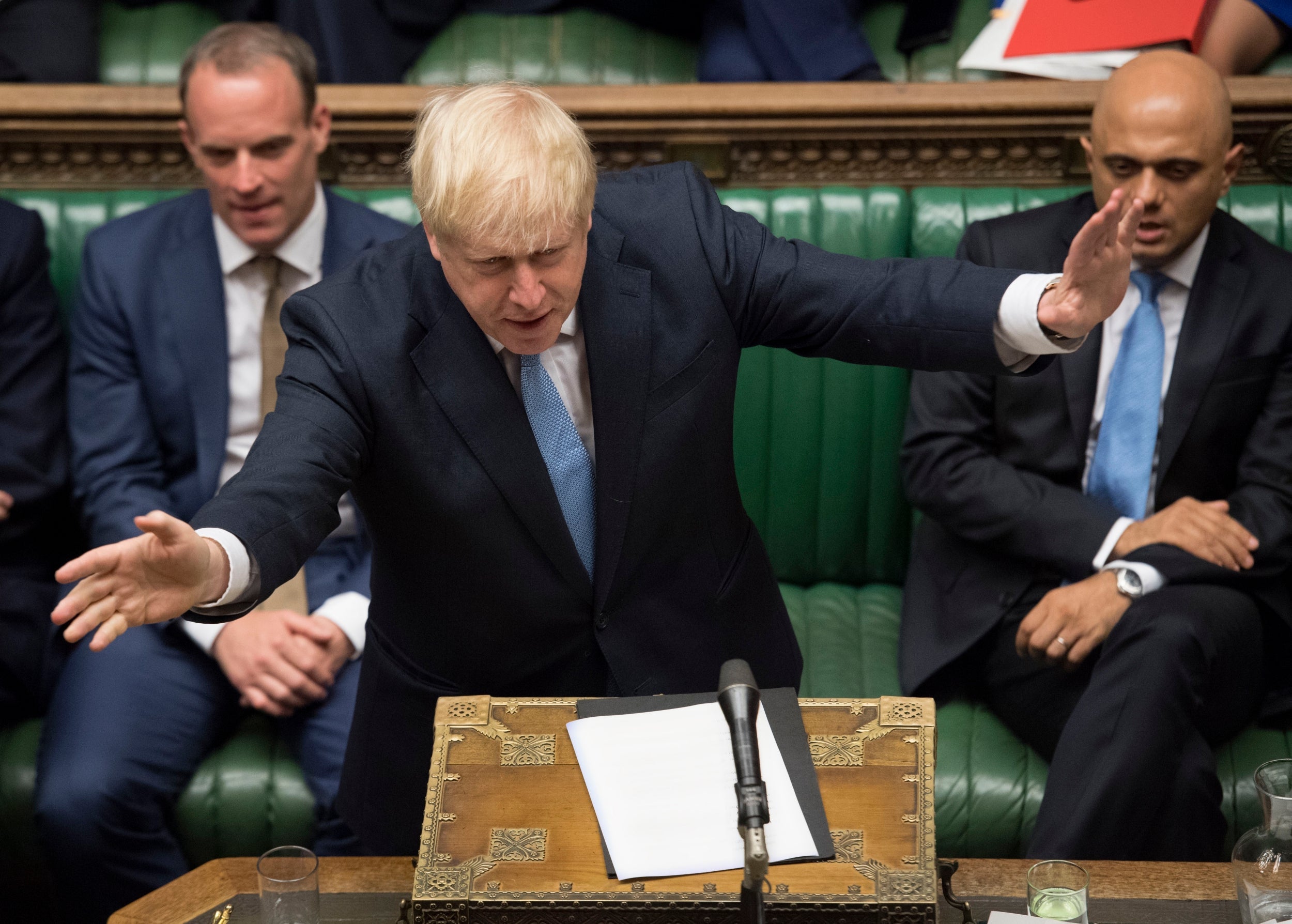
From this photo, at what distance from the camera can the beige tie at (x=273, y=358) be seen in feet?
8.01

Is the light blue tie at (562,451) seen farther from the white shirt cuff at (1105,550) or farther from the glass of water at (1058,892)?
the white shirt cuff at (1105,550)

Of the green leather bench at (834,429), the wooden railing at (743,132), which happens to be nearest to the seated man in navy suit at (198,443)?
the green leather bench at (834,429)

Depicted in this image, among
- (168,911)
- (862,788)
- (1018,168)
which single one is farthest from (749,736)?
(1018,168)

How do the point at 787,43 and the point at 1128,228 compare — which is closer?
the point at 1128,228

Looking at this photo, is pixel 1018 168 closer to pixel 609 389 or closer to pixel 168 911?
pixel 609 389

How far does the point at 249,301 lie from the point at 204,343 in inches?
4.3

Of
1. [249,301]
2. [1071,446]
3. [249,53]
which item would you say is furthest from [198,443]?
[1071,446]

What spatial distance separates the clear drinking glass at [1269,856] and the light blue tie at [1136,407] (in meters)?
1.00

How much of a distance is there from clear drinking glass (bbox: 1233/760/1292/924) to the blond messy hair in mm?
880

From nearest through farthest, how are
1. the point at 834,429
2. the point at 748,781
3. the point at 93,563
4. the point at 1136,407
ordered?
the point at 748,781
the point at 93,563
the point at 1136,407
the point at 834,429

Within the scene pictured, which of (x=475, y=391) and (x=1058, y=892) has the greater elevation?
(x=475, y=391)

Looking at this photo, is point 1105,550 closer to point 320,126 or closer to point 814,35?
point 814,35

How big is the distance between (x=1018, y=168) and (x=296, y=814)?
178 cm

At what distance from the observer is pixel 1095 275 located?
58.5 inches
